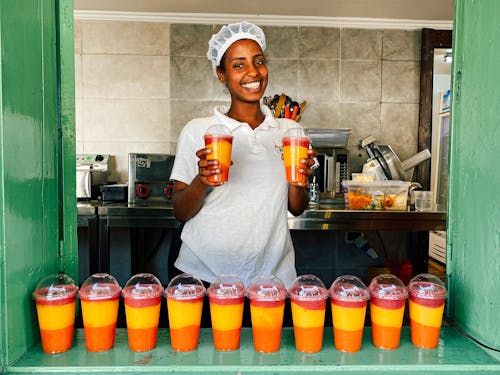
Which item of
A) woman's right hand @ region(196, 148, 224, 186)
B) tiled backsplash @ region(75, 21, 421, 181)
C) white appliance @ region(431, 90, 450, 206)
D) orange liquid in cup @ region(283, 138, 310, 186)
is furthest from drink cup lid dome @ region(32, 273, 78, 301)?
white appliance @ region(431, 90, 450, 206)

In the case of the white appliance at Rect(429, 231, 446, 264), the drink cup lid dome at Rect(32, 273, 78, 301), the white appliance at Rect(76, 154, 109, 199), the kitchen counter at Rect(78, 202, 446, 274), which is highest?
the white appliance at Rect(76, 154, 109, 199)

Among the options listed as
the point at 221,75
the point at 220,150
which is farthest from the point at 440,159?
the point at 220,150

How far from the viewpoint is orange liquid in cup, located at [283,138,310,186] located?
1418mm

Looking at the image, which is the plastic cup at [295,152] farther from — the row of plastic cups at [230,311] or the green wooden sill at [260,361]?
the green wooden sill at [260,361]

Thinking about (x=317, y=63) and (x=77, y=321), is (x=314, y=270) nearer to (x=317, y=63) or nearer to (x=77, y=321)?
(x=317, y=63)

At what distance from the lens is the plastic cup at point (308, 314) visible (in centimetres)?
→ 107

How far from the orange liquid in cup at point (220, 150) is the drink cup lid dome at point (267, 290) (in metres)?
0.38

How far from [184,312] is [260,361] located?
0.68 feet

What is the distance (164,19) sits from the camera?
4.47 metres

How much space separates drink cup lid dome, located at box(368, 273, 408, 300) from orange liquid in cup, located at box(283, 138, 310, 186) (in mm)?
423

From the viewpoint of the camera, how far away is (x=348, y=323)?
108cm

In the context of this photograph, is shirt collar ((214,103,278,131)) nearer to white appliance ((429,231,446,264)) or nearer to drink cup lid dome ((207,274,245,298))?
drink cup lid dome ((207,274,245,298))

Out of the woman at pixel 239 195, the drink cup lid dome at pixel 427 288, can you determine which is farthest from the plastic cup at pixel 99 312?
the drink cup lid dome at pixel 427 288

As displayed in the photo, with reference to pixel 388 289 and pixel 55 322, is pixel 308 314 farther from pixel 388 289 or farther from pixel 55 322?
pixel 55 322
